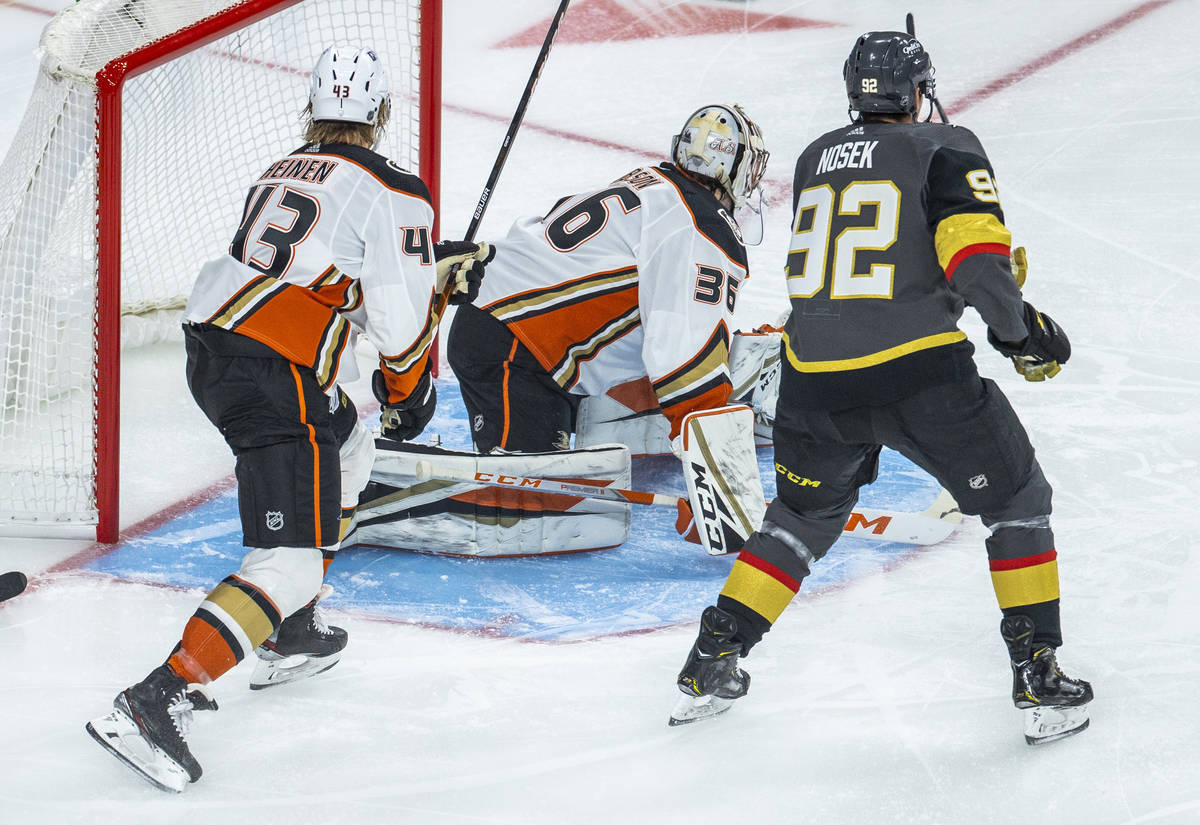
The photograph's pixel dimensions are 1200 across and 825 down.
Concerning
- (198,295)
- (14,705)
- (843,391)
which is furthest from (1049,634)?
(14,705)

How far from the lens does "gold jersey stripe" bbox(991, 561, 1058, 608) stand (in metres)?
2.32

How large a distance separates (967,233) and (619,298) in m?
1.14

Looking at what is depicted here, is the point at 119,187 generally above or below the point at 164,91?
below

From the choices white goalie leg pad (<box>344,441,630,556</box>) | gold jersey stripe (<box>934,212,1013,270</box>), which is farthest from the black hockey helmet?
white goalie leg pad (<box>344,441,630,556</box>)

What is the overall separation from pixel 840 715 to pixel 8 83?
187 inches

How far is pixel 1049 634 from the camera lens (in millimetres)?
2340

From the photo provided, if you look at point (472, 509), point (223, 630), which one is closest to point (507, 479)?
point (472, 509)

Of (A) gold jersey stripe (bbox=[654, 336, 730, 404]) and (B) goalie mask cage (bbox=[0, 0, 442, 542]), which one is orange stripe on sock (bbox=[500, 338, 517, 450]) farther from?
(B) goalie mask cage (bbox=[0, 0, 442, 542])

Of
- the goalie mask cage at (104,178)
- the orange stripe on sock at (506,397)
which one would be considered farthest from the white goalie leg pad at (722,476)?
the goalie mask cage at (104,178)

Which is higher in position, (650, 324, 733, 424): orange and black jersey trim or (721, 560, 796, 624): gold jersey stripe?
(650, 324, 733, 424): orange and black jersey trim

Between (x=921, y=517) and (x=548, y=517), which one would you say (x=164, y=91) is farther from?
(x=921, y=517)

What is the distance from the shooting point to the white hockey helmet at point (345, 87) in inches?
98.4

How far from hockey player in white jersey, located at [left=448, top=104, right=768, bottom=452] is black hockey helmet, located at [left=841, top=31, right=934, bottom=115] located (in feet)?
2.37

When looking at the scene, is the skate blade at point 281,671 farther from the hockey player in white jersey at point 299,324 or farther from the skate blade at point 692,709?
the skate blade at point 692,709
